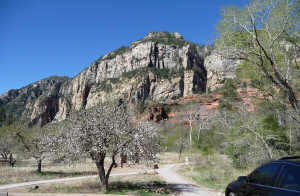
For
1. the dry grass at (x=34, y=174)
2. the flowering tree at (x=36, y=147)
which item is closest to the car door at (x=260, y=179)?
the dry grass at (x=34, y=174)

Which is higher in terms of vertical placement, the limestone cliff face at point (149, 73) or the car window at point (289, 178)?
the limestone cliff face at point (149, 73)

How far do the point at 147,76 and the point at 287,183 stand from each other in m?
122

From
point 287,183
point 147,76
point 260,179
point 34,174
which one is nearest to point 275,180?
point 287,183

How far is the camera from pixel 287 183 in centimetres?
392

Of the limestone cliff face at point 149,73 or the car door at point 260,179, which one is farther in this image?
the limestone cliff face at point 149,73

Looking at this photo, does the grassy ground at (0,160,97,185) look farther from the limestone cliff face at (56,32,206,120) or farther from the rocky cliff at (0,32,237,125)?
the limestone cliff face at (56,32,206,120)

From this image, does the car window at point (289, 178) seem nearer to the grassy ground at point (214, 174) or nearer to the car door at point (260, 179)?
the car door at point (260, 179)

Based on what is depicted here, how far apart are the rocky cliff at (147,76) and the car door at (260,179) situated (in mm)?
102017

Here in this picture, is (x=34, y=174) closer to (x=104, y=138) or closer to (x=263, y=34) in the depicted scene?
(x=104, y=138)

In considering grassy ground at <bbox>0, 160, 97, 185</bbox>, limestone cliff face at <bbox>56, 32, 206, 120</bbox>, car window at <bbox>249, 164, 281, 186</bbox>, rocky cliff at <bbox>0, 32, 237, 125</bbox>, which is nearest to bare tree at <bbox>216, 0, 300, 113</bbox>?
car window at <bbox>249, 164, 281, 186</bbox>

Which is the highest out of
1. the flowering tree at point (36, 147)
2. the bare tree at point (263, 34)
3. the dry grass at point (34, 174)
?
the bare tree at point (263, 34)

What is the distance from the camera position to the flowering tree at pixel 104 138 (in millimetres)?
9945

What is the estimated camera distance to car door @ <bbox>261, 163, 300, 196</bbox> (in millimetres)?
3705

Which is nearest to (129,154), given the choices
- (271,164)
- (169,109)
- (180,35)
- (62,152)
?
(62,152)
